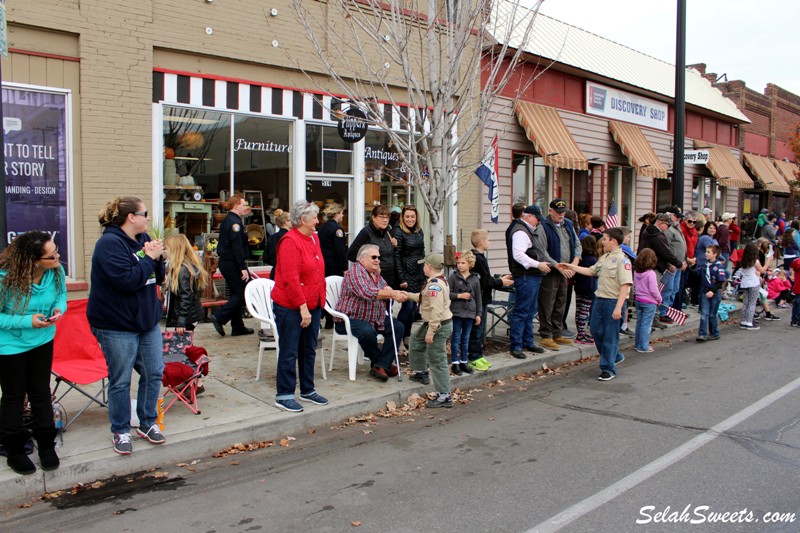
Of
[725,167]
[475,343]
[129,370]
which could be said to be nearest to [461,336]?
[475,343]

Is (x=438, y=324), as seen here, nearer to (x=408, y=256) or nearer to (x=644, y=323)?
(x=408, y=256)

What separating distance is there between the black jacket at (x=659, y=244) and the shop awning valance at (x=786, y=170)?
2140 centimetres

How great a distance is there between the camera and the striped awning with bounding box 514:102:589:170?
586 inches

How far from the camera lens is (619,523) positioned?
3.97 meters

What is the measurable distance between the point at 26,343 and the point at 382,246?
433cm

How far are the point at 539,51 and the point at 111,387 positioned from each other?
43.2ft

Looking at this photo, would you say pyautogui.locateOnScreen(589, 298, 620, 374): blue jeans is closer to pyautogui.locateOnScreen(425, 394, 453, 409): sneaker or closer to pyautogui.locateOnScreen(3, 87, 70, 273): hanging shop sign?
pyautogui.locateOnScreen(425, 394, 453, 409): sneaker

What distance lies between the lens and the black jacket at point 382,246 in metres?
8.09

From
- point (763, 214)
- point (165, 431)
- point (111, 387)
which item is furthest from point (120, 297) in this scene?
point (763, 214)

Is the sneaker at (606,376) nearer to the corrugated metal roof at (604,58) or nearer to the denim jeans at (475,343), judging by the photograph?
the denim jeans at (475,343)

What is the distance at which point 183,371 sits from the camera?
5.86m

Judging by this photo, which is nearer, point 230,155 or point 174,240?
point 174,240

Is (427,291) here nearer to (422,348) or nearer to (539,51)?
(422,348)

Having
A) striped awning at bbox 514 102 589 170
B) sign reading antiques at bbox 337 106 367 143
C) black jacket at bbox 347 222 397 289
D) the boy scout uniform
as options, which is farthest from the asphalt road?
striped awning at bbox 514 102 589 170
